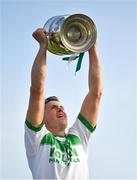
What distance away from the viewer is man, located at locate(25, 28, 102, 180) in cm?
520

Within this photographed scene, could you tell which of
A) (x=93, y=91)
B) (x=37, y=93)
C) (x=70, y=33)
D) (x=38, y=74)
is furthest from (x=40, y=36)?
(x=93, y=91)

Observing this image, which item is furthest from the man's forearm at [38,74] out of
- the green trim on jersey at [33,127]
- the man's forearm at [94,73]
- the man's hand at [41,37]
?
the man's forearm at [94,73]

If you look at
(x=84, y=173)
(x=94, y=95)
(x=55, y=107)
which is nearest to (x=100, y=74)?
(x=94, y=95)

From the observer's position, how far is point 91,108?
575 centimetres

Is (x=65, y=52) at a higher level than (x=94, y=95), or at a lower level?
higher

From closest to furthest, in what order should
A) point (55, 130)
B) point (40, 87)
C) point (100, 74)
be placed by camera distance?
1. point (40, 87)
2. point (55, 130)
3. point (100, 74)

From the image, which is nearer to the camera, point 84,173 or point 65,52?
point 84,173

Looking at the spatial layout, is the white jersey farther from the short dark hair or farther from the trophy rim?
the trophy rim

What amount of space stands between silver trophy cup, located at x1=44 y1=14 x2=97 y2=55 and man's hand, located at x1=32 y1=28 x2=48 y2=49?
0.32 feet

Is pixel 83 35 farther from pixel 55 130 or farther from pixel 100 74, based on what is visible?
pixel 55 130

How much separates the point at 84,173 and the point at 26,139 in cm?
74

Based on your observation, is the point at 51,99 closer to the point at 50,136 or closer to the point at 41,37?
the point at 50,136

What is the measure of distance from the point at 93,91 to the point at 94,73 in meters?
0.24

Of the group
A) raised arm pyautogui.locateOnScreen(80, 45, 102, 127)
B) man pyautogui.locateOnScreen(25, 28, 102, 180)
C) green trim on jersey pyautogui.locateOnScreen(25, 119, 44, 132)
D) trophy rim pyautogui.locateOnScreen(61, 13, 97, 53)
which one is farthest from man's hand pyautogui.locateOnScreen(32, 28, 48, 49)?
green trim on jersey pyautogui.locateOnScreen(25, 119, 44, 132)
